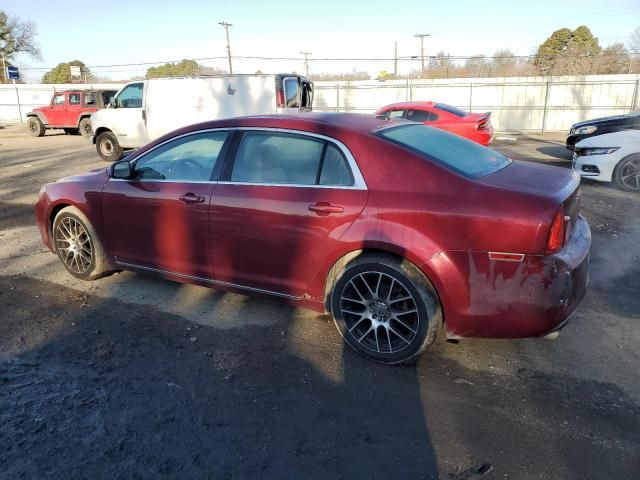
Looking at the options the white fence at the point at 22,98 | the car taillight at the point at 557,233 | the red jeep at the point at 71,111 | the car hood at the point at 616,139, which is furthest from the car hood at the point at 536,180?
the white fence at the point at 22,98

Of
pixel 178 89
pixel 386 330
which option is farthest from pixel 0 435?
pixel 178 89

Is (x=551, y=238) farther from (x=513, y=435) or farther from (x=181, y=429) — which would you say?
(x=181, y=429)

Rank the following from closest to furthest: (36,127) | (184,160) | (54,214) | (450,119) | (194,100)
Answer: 1. (184,160)
2. (54,214)
3. (450,119)
4. (194,100)
5. (36,127)

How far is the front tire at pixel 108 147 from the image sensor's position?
46.1 ft

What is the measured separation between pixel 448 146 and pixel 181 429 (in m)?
2.57

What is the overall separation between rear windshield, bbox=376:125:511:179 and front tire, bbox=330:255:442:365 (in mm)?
735

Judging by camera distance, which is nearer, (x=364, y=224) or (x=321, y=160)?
(x=364, y=224)

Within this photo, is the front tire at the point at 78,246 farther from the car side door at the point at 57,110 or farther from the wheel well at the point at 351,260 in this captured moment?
the car side door at the point at 57,110

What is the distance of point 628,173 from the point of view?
8.41 metres

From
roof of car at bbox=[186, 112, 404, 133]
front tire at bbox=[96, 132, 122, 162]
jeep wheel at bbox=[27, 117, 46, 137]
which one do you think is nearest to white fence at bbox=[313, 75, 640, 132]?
jeep wheel at bbox=[27, 117, 46, 137]

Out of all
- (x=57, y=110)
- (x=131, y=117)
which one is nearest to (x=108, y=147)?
(x=131, y=117)

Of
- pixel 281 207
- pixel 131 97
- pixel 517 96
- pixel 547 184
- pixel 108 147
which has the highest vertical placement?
pixel 131 97

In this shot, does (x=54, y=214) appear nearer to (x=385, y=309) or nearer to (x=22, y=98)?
(x=385, y=309)

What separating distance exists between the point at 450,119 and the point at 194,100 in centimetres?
668
